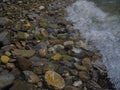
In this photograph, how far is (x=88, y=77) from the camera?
125 inches

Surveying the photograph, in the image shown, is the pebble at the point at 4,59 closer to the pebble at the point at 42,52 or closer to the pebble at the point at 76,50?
the pebble at the point at 42,52

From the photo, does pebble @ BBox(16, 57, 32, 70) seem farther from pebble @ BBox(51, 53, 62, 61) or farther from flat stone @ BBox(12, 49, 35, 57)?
pebble @ BBox(51, 53, 62, 61)

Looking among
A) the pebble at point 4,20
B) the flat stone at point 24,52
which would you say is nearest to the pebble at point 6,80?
the flat stone at point 24,52

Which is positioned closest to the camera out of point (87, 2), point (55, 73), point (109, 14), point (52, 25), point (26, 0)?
point (55, 73)

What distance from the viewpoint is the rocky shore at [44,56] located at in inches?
118

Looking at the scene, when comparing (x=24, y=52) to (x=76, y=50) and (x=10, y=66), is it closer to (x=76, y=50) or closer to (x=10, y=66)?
(x=10, y=66)

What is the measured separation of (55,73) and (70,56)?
528 millimetres

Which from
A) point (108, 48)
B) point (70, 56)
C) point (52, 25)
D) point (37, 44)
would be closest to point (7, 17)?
point (52, 25)

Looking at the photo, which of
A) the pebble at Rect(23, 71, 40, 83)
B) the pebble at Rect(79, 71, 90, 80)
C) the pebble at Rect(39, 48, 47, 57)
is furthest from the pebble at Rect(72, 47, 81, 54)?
the pebble at Rect(23, 71, 40, 83)

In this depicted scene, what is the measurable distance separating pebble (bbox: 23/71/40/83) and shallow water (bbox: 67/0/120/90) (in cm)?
84

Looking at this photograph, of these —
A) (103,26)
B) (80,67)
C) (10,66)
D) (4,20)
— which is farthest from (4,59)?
(103,26)

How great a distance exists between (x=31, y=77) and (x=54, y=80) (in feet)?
0.84

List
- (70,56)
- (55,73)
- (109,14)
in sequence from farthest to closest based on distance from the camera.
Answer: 1. (109,14)
2. (70,56)
3. (55,73)

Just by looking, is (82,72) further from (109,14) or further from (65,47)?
(109,14)
